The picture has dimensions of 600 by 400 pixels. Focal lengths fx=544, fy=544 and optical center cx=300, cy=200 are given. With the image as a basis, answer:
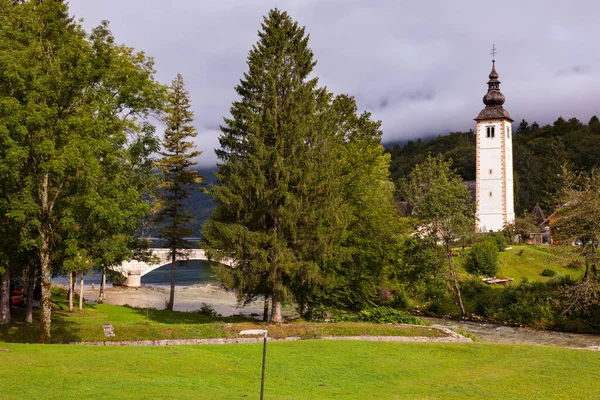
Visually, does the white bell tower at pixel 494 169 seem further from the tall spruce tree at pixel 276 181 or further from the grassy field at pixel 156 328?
the grassy field at pixel 156 328

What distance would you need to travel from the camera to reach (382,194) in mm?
40250

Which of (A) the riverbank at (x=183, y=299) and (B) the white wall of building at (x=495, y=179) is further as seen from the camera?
(B) the white wall of building at (x=495, y=179)

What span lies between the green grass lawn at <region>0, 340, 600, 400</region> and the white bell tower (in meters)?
45.2

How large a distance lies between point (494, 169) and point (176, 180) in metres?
42.1

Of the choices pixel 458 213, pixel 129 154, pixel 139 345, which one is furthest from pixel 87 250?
pixel 458 213

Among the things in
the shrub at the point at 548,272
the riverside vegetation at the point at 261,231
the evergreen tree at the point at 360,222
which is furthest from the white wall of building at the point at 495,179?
the evergreen tree at the point at 360,222

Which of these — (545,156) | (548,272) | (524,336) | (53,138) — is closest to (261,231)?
(53,138)

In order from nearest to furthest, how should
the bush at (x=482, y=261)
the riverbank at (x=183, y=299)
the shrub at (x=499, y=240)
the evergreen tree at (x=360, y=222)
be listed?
1. the evergreen tree at (x=360, y=222)
2. the riverbank at (x=183, y=299)
3. the bush at (x=482, y=261)
4. the shrub at (x=499, y=240)

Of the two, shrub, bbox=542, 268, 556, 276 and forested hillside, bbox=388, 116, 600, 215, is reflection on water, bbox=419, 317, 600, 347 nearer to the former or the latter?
shrub, bbox=542, 268, 556, 276

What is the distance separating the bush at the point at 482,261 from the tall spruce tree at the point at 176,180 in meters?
24.6

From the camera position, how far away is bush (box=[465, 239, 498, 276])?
46.6m

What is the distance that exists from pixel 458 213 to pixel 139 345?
26136mm

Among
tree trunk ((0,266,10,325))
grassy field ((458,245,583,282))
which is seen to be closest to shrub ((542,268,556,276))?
grassy field ((458,245,583,282))

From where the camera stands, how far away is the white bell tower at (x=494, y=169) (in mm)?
64250
